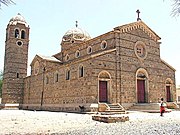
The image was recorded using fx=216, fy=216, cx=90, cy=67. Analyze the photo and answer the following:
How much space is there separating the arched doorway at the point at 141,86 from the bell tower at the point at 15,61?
21745 mm

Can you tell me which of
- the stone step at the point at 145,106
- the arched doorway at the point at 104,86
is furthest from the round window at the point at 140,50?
the stone step at the point at 145,106

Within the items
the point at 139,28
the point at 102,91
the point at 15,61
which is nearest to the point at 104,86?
the point at 102,91

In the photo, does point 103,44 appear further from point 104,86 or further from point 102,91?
point 102,91

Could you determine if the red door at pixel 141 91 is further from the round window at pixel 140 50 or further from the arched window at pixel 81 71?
the arched window at pixel 81 71

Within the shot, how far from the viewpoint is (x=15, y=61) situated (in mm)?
38125

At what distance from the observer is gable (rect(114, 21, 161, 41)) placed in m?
25.9

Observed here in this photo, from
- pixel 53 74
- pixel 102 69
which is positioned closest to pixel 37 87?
pixel 53 74

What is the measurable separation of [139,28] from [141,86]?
7.44 metres

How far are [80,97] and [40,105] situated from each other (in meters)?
11.3

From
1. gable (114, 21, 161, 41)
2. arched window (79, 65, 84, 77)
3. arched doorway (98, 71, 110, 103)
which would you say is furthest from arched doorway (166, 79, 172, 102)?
arched window (79, 65, 84, 77)

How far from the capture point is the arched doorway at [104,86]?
75.5 ft

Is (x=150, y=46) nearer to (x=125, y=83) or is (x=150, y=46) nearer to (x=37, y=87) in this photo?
(x=125, y=83)

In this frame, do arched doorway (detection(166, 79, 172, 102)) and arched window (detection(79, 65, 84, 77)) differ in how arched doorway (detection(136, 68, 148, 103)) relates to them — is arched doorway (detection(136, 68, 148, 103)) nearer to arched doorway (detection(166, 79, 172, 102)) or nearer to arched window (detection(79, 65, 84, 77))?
arched doorway (detection(166, 79, 172, 102))

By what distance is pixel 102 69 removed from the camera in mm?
23203
